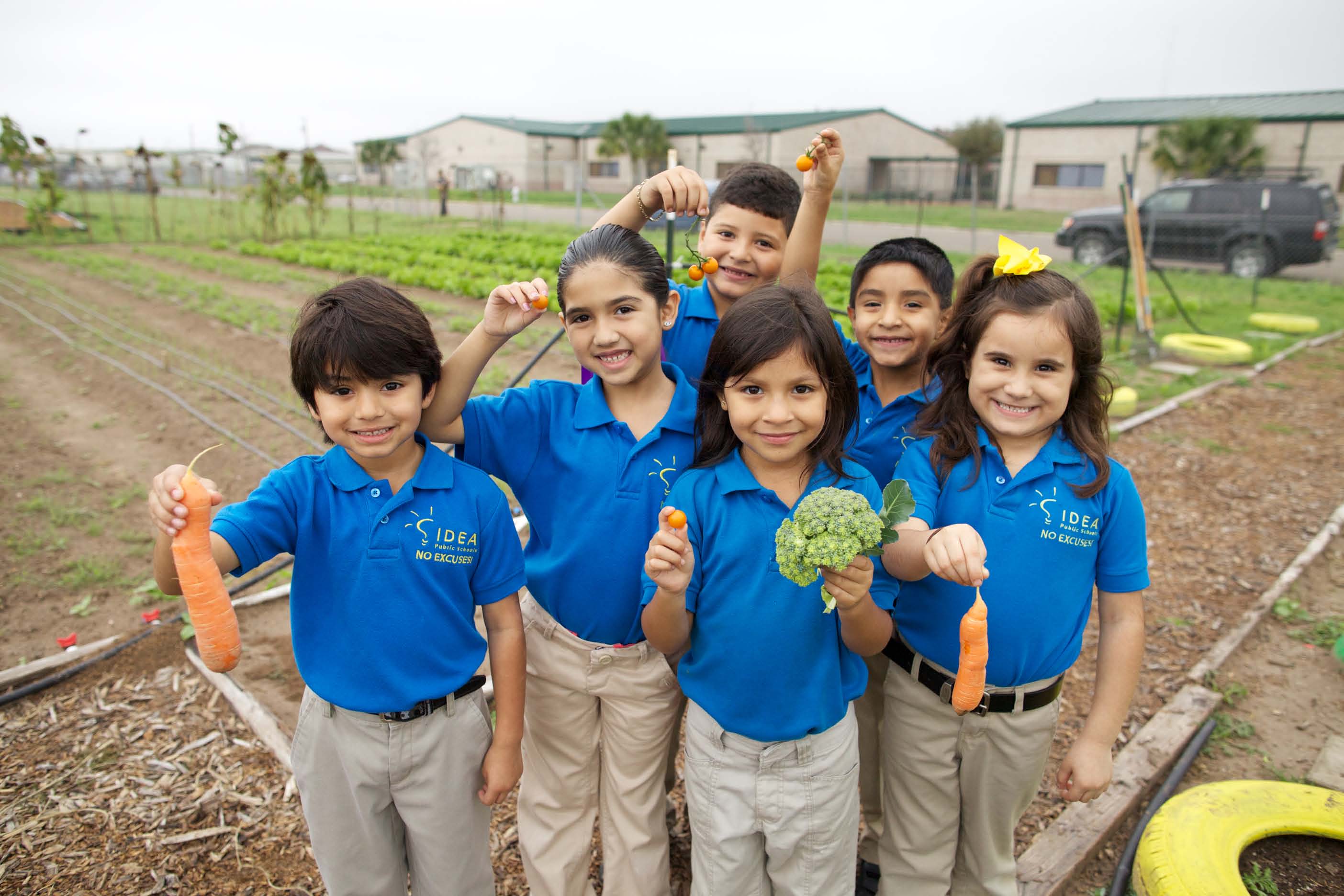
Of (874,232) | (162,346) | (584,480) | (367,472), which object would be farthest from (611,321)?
(874,232)

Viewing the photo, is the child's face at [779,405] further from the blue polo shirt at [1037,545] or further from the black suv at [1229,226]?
the black suv at [1229,226]

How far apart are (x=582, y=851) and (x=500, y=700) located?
0.60 meters

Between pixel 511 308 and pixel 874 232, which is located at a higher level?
pixel 874 232

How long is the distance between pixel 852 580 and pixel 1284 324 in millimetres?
12234

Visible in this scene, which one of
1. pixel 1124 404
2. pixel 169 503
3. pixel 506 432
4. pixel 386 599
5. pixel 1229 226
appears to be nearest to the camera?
pixel 169 503

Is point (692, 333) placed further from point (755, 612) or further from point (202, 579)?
point (202, 579)

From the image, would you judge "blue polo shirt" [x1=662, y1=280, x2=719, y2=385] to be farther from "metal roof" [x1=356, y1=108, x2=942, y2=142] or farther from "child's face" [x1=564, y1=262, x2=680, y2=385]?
"metal roof" [x1=356, y1=108, x2=942, y2=142]

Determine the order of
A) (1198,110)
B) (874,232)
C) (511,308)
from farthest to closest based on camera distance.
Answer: (1198,110) < (874,232) < (511,308)

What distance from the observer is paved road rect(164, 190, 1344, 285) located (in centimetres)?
1666

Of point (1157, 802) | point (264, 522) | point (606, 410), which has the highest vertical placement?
point (606, 410)

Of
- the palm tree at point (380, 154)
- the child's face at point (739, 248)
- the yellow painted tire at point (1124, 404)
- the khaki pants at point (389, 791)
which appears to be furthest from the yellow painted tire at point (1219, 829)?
the palm tree at point (380, 154)

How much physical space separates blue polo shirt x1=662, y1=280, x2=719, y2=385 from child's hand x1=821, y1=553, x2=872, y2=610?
1.06m

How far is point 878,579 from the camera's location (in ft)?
5.99

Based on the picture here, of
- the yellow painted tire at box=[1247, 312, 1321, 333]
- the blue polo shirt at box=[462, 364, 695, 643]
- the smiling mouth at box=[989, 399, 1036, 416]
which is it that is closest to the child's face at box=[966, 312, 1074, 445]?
the smiling mouth at box=[989, 399, 1036, 416]
